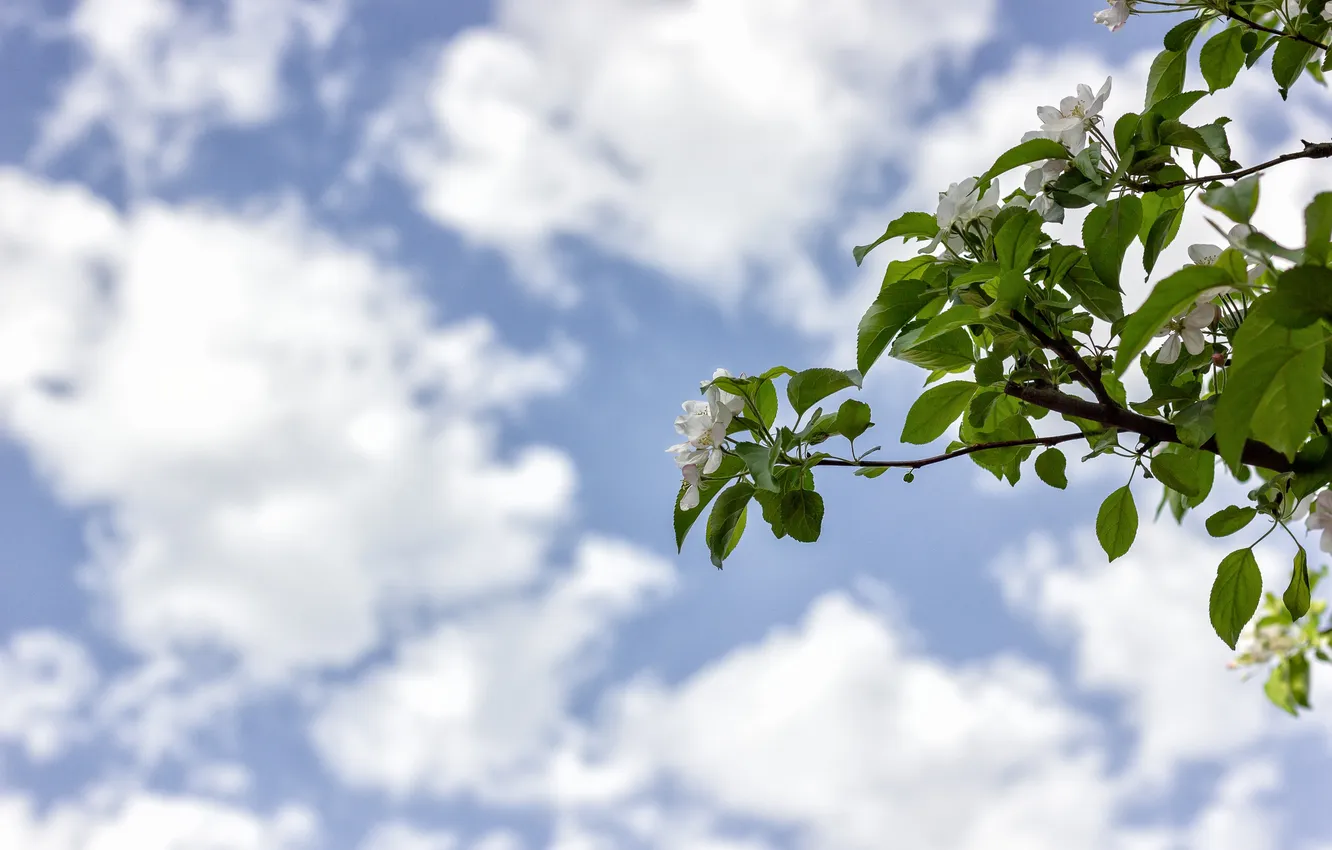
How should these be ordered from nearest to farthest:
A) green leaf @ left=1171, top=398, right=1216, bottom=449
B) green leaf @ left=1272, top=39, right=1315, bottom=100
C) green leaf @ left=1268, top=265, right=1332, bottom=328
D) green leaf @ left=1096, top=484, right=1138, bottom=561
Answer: green leaf @ left=1268, top=265, right=1332, bottom=328 < green leaf @ left=1171, top=398, right=1216, bottom=449 < green leaf @ left=1096, top=484, right=1138, bottom=561 < green leaf @ left=1272, top=39, right=1315, bottom=100

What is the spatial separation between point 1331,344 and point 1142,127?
37 centimetres

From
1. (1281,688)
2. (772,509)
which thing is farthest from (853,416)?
(1281,688)

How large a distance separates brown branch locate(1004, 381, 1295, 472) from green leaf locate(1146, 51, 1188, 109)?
0.76 m

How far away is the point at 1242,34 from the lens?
63.0 inches

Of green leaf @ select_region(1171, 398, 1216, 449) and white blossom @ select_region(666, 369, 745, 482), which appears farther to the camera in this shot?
white blossom @ select_region(666, 369, 745, 482)

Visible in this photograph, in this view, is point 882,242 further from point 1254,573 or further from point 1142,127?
point 1254,573

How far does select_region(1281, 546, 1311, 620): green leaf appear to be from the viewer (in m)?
1.33

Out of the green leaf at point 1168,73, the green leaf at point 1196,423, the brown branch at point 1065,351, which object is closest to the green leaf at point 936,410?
the brown branch at point 1065,351

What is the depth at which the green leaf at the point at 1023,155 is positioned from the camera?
1.23 metres

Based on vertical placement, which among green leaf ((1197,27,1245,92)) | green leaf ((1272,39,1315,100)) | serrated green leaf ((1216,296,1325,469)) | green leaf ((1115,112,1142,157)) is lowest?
serrated green leaf ((1216,296,1325,469))

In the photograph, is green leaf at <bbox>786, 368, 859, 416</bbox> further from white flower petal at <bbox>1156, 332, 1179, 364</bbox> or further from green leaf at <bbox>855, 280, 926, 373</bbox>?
white flower petal at <bbox>1156, 332, 1179, 364</bbox>

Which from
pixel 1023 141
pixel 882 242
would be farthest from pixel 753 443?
pixel 1023 141

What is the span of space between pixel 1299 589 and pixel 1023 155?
0.69 m

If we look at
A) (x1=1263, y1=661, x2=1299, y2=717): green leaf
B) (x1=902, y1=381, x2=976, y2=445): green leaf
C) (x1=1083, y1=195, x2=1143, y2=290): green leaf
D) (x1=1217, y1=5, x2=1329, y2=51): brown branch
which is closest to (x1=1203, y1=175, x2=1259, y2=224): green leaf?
(x1=1083, y1=195, x2=1143, y2=290): green leaf
